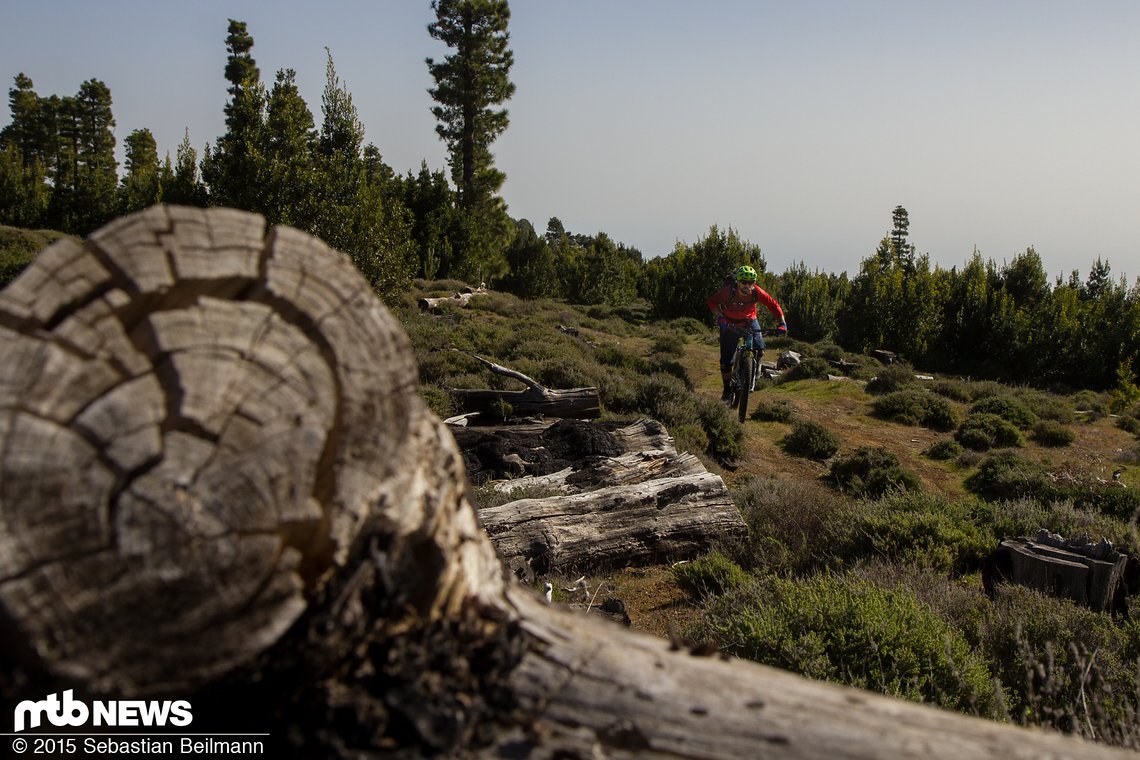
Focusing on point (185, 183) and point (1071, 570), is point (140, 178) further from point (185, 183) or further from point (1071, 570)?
point (1071, 570)

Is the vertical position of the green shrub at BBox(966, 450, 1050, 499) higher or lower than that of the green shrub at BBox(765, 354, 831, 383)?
lower

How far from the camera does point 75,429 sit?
4.36 feet

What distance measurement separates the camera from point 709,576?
6434 mm

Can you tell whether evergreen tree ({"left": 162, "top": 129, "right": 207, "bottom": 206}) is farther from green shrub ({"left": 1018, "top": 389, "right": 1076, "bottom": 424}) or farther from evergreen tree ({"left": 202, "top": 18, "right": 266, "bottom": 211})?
green shrub ({"left": 1018, "top": 389, "right": 1076, "bottom": 424})

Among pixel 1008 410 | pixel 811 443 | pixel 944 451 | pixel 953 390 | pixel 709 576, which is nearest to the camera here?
pixel 709 576

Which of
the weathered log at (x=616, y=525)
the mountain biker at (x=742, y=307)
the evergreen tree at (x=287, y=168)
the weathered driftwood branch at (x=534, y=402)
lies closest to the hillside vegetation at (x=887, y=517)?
the weathered log at (x=616, y=525)

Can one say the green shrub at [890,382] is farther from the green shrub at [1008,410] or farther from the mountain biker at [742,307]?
the mountain biker at [742,307]

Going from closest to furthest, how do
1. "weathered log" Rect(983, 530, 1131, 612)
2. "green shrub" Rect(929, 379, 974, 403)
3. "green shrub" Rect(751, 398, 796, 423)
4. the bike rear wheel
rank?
"weathered log" Rect(983, 530, 1131, 612)
the bike rear wheel
"green shrub" Rect(751, 398, 796, 423)
"green shrub" Rect(929, 379, 974, 403)

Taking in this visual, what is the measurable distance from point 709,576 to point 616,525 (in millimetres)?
965

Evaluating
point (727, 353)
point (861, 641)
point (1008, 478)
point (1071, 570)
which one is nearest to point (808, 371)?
point (727, 353)

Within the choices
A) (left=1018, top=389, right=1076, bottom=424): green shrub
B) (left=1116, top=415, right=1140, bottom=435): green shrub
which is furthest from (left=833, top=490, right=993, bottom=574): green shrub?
(left=1116, top=415, right=1140, bottom=435): green shrub

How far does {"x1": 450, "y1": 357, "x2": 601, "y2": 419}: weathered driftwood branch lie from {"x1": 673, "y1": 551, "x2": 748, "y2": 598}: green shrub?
507 cm

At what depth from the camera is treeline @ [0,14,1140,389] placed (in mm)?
14938

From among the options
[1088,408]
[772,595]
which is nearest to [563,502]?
[772,595]
